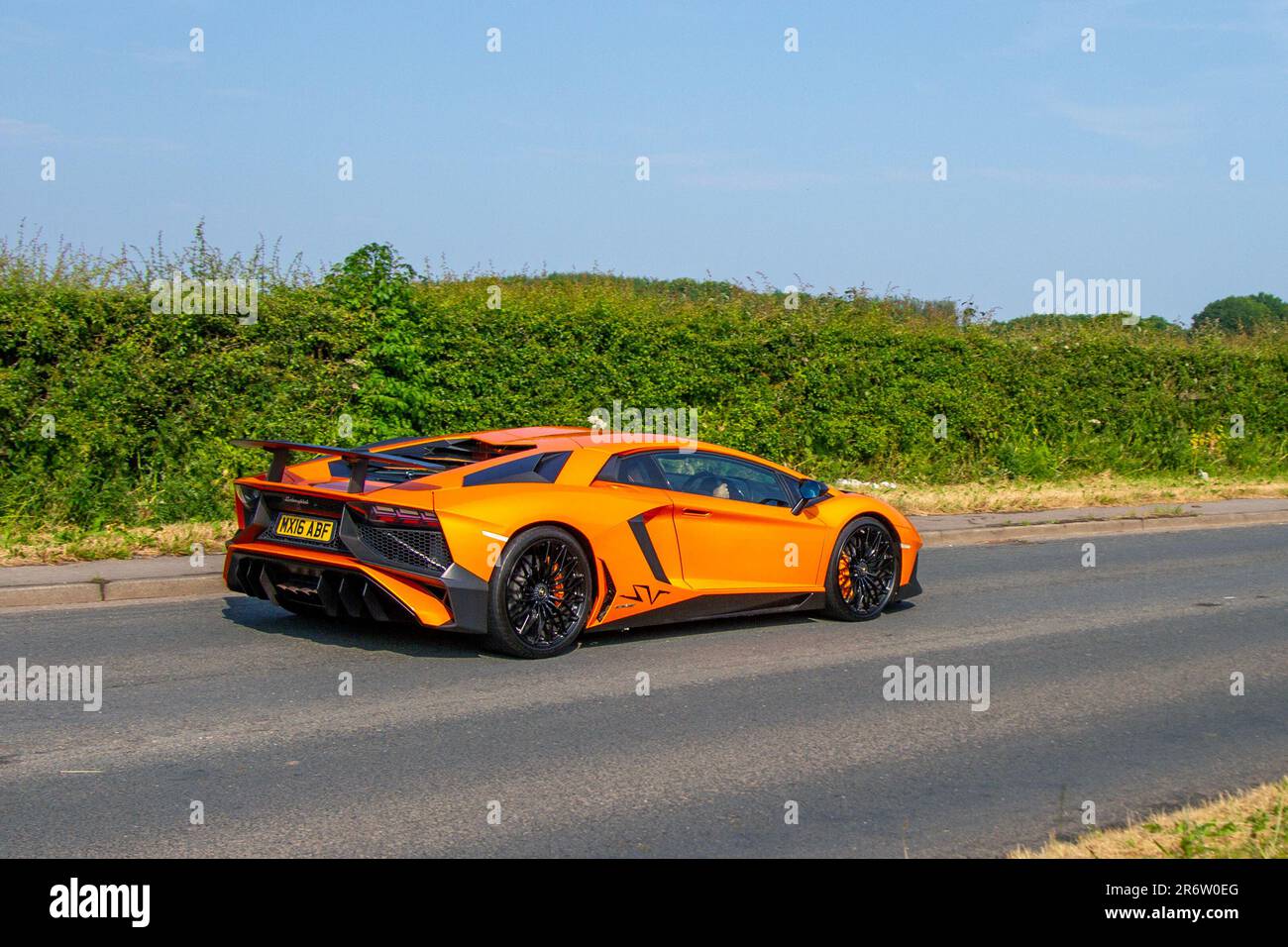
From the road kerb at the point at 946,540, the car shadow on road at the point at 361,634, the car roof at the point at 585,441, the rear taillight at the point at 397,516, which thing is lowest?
the car shadow on road at the point at 361,634

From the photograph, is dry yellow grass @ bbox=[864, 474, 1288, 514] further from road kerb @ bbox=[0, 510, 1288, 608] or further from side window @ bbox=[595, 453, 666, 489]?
side window @ bbox=[595, 453, 666, 489]

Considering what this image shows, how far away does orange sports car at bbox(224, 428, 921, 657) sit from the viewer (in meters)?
7.88

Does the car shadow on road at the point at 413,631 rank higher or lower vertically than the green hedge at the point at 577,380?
lower

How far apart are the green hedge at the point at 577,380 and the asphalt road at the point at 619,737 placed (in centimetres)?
362

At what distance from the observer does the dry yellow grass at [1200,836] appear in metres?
5.04


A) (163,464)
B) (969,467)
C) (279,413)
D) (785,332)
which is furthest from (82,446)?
(969,467)

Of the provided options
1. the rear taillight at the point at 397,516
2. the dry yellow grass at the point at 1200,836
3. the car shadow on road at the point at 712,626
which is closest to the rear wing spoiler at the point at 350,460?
the rear taillight at the point at 397,516

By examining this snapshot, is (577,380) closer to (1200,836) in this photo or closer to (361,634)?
(361,634)

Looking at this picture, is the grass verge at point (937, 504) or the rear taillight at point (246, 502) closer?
the rear taillight at point (246, 502)

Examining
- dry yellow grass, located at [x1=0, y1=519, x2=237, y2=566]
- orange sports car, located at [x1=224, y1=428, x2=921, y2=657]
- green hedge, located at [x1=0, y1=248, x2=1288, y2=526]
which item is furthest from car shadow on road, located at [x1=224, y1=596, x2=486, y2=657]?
green hedge, located at [x1=0, y1=248, x2=1288, y2=526]

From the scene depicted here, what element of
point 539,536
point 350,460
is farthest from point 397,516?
point 539,536

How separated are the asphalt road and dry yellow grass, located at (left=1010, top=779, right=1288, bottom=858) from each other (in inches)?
9.8

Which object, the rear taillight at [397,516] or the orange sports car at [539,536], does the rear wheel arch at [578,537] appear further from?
the rear taillight at [397,516]

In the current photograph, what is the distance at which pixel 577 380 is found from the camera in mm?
16469
